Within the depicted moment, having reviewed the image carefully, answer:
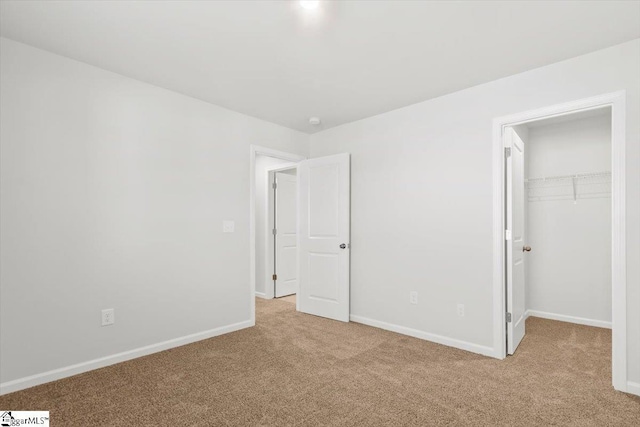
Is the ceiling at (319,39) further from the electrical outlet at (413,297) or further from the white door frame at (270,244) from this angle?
the white door frame at (270,244)

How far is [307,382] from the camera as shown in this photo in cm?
248

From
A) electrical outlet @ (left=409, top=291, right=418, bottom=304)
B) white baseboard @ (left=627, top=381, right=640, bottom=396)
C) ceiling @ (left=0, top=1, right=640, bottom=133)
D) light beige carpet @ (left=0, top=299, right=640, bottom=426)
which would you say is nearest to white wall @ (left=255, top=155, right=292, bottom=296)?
light beige carpet @ (left=0, top=299, right=640, bottom=426)

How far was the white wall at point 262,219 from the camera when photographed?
5383 mm

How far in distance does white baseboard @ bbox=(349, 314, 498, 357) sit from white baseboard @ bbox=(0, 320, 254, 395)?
143 centimetres

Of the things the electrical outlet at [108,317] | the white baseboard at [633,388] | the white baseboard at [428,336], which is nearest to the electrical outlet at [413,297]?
the white baseboard at [428,336]

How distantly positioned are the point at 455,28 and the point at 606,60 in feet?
4.02

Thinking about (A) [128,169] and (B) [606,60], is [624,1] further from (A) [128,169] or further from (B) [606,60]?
(A) [128,169]

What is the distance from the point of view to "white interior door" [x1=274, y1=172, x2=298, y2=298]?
5.47 metres

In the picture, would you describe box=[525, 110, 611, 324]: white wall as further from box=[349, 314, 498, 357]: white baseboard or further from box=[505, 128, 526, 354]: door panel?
box=[349, 314, 498, 357]: white baseboard

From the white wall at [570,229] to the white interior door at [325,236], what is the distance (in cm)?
246

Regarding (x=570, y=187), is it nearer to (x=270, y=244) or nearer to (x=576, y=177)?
(x=576, y=177)

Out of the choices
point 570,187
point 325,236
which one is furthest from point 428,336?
point 570,187

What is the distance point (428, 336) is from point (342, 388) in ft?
4.52

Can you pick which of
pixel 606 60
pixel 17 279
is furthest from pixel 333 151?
pixel 17 279
